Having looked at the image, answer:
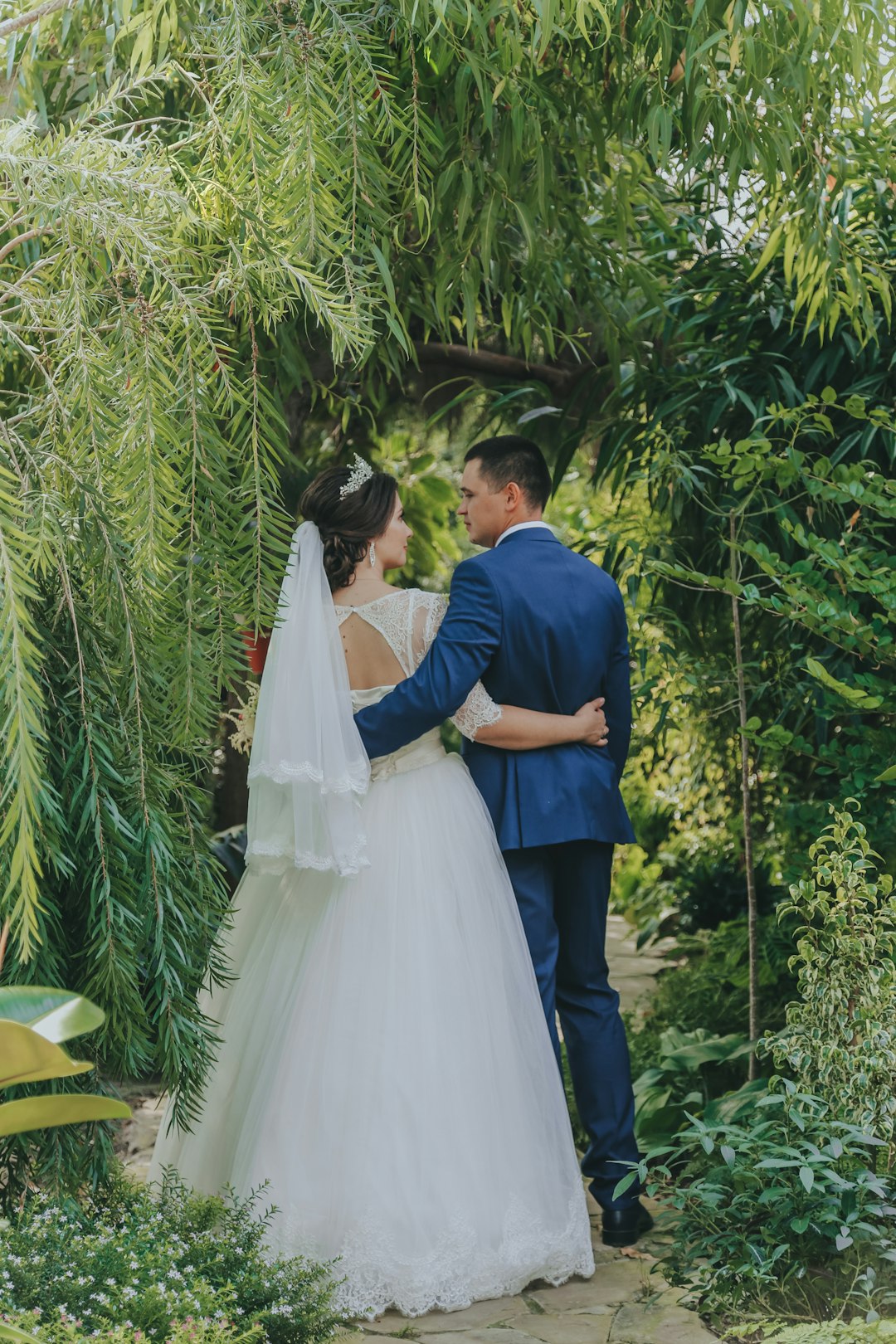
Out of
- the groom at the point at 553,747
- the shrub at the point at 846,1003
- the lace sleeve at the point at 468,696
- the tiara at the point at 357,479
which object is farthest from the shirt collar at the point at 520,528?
the shrub at the point at 846,1003

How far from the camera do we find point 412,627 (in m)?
3.06


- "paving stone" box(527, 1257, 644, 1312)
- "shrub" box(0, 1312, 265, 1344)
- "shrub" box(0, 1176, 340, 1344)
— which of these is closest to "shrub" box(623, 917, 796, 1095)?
"paving stone" box(527, 1257, 644, 1312)

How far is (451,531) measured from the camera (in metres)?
7.70

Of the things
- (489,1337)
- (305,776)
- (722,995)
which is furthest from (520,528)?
(722,995)

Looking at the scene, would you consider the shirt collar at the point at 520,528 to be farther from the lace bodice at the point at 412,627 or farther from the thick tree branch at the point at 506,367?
the thick tree branch at the point at 506,367

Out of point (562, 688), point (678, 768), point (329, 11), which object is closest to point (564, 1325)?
point (562, 688)

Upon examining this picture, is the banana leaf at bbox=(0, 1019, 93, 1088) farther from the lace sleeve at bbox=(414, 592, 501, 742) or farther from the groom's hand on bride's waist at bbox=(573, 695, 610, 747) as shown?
the groom's hand on bride's waist at bbox=(573, 695, 610, 747)

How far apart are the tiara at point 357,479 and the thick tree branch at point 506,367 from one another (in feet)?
4.89

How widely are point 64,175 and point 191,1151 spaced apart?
82.9 inches

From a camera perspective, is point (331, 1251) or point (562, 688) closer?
point (331, 1251)

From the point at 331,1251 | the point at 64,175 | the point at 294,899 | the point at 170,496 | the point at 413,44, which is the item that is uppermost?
the point at 413,44

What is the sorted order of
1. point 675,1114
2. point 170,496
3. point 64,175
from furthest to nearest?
point 675,1114
point 170,496
point 64,175

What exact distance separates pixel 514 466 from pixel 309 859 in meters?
1.07

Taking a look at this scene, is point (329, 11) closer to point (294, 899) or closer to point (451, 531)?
point (294, 899)
